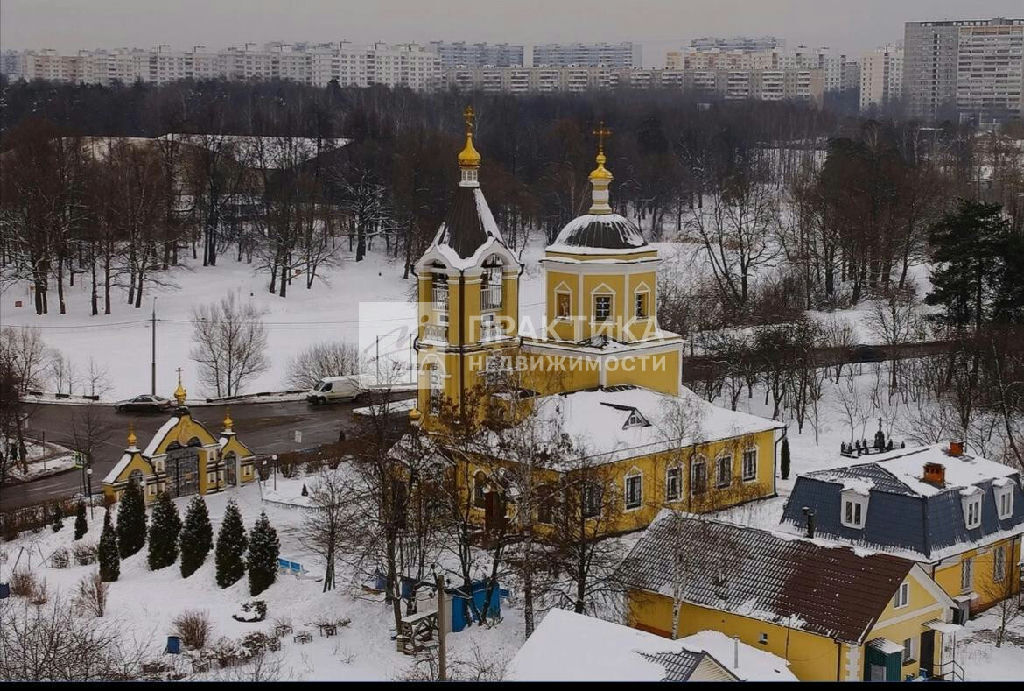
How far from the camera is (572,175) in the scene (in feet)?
155

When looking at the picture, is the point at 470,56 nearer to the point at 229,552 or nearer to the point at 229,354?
the point at 229,354

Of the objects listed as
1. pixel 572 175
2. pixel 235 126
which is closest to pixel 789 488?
pixel 572 175

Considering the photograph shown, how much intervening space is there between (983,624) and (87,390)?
837 inches

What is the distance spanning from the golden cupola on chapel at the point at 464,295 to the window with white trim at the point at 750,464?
422 centimetres

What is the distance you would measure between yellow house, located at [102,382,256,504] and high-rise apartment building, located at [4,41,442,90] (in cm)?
2334

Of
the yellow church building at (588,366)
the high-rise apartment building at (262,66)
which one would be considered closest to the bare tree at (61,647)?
the yellow church building at (588,366)

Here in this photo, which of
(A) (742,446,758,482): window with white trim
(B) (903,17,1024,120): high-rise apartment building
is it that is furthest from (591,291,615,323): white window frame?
(B) (903,17,1024,120): high-rise apartment building

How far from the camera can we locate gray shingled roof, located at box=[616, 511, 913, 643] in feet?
48.9

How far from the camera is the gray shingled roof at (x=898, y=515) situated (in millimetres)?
17453

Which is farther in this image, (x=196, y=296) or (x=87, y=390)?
(x=196, y=296)

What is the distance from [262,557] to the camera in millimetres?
18094

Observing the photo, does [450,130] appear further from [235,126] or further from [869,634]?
[869,634]

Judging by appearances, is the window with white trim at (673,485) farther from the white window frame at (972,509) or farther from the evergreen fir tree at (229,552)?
the evergreen fir tree at (229,552)

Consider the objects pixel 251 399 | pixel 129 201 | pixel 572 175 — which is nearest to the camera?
pixel 251 399
